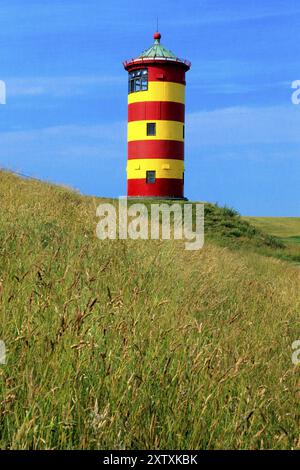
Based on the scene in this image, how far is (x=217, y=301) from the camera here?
572 centimetres

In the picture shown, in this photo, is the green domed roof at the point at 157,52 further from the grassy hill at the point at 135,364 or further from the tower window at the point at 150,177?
the grassy hill at the point at 135,364

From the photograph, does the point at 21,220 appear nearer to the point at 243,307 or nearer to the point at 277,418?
the point at 243,307

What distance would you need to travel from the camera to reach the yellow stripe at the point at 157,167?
92.2ft

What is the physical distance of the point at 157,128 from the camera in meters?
28.0

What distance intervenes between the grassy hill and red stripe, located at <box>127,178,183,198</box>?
21.4 meters

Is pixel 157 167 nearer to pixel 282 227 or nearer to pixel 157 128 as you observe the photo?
pixel 157 128

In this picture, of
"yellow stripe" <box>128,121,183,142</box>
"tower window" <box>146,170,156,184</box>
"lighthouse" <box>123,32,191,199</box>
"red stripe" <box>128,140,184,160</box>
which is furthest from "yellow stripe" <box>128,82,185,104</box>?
"tower window" <box>146,170,156,184</box>

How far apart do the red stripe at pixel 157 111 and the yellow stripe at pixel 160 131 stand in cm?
25

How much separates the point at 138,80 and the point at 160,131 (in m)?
3.28

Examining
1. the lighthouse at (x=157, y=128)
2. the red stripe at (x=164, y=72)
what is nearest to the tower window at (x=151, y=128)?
the lighthouse at (x=157, y=128)

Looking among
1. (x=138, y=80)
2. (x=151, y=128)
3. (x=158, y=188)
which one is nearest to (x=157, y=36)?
(x=138, y=80)

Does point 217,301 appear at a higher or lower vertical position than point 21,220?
lower
